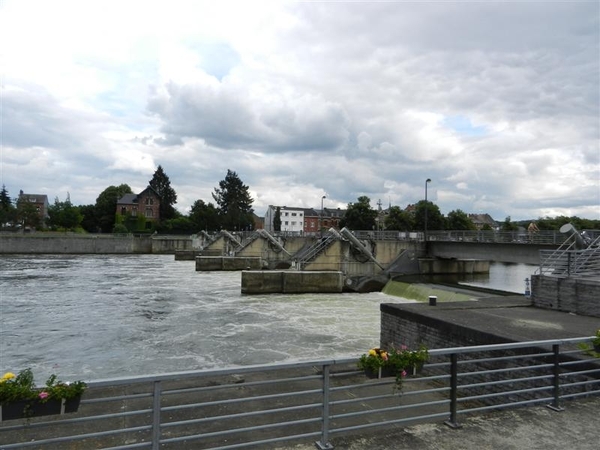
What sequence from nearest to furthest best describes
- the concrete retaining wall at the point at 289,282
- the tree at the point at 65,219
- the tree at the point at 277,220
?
the concrete retaining wall at the point at 289,282 → the tree at the point at 65,219 → the tree at the point at 277,220

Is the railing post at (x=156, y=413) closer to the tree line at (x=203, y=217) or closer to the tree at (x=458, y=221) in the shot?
the tree line at (x=203, y=217)

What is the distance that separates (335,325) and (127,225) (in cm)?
9475

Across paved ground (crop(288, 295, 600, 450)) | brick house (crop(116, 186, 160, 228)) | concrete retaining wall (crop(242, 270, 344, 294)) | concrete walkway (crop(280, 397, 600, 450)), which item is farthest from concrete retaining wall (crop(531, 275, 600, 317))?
brick house (crop(116, 186, 160, 228))

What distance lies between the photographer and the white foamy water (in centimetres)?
1528

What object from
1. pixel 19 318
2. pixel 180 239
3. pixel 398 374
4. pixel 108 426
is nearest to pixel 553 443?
pixel 398 374

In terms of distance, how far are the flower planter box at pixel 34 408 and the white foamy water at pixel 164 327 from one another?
10.8 meters

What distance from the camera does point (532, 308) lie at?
13469 millimetres

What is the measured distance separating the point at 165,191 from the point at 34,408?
411ft

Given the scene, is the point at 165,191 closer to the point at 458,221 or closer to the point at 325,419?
the point at 458,221

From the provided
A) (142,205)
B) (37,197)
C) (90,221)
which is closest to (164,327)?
(142,205)

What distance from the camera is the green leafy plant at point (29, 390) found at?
3590 millimetres

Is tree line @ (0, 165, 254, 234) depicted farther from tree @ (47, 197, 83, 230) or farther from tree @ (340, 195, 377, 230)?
tree @ (340, 195, 377, 230)

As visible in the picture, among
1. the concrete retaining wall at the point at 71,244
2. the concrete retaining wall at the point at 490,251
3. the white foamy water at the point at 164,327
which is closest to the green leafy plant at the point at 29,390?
the white foamy water at the point at 164,327

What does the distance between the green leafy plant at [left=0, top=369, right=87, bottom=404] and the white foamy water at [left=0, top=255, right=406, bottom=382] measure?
1083 cm
